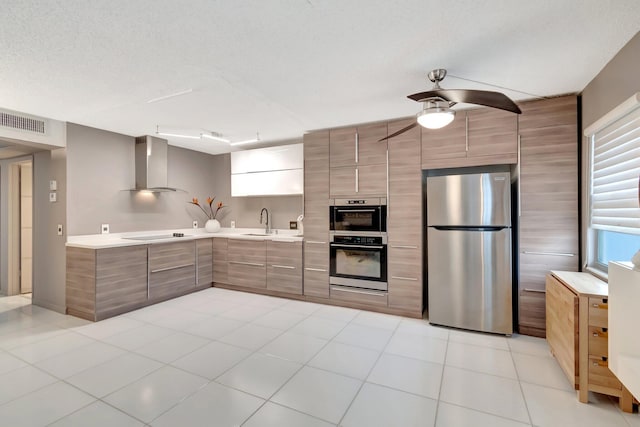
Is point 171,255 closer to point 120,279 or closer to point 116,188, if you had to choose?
point 120,279

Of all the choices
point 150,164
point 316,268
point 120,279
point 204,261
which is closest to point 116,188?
point 150,164

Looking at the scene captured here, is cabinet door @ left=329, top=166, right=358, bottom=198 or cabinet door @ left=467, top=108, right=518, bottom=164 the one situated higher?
cabinet door @ left=467, top=108, right=518, bottom=164

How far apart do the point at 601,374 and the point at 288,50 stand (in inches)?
116

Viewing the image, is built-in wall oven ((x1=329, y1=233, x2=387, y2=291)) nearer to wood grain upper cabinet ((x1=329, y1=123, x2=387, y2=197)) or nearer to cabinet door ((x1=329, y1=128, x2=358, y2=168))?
wood grain upper cabinet ((x1=329, y1=123, x2=387, y2=197))

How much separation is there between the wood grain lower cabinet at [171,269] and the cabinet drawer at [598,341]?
4.40 meters

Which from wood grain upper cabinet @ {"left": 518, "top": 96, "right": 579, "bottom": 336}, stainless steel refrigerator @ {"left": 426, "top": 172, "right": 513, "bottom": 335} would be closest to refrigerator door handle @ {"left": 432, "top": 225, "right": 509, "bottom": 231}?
stainless steel refrigerator @ {"left": 426, "top": 172, "right": 513, "bottom": 335}

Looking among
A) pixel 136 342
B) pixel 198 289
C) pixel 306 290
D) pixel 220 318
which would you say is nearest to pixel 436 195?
pixel 306 290

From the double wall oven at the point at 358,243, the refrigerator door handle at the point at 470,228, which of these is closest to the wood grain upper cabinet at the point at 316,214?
the double wall oven at the point at 358,243

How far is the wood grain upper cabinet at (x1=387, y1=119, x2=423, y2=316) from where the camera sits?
131 inches

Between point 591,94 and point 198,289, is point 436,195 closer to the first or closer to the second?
point 591,94

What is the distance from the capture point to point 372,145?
3.57 metres

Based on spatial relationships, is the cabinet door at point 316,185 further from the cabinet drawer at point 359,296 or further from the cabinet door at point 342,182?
the cabinet drawer at point 359,296

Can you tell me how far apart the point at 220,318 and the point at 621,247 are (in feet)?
12.5

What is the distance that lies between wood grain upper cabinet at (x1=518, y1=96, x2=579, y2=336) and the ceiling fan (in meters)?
1.12
